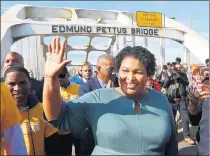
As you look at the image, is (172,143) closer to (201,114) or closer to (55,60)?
(201,114)

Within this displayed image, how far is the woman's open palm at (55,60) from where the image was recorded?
1617 mm

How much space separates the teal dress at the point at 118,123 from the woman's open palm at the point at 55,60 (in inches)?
8.9

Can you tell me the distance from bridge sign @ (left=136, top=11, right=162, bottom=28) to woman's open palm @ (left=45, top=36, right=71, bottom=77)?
36.2 ft

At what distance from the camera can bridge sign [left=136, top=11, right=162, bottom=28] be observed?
12.5 m

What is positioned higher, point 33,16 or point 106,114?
point 33,16

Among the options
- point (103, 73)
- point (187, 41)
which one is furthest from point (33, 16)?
point (103, 73)

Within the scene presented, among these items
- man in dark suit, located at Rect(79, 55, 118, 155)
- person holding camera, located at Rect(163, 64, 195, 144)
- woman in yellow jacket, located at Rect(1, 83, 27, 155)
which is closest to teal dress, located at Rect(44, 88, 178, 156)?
woman in yellow jacket, located at Rect(1, 83, 27, 155)

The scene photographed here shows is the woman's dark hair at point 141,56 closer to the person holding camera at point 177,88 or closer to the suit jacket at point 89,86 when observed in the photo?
the suit jacket at point 89,86

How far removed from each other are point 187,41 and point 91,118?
14.0 m

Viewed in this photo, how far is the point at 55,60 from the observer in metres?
1.64

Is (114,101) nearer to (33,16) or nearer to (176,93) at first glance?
(176,93)

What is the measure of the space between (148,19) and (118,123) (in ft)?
37.5

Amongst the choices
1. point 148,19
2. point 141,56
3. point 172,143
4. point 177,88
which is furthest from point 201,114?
point 148,19

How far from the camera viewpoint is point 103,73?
3564 mm
